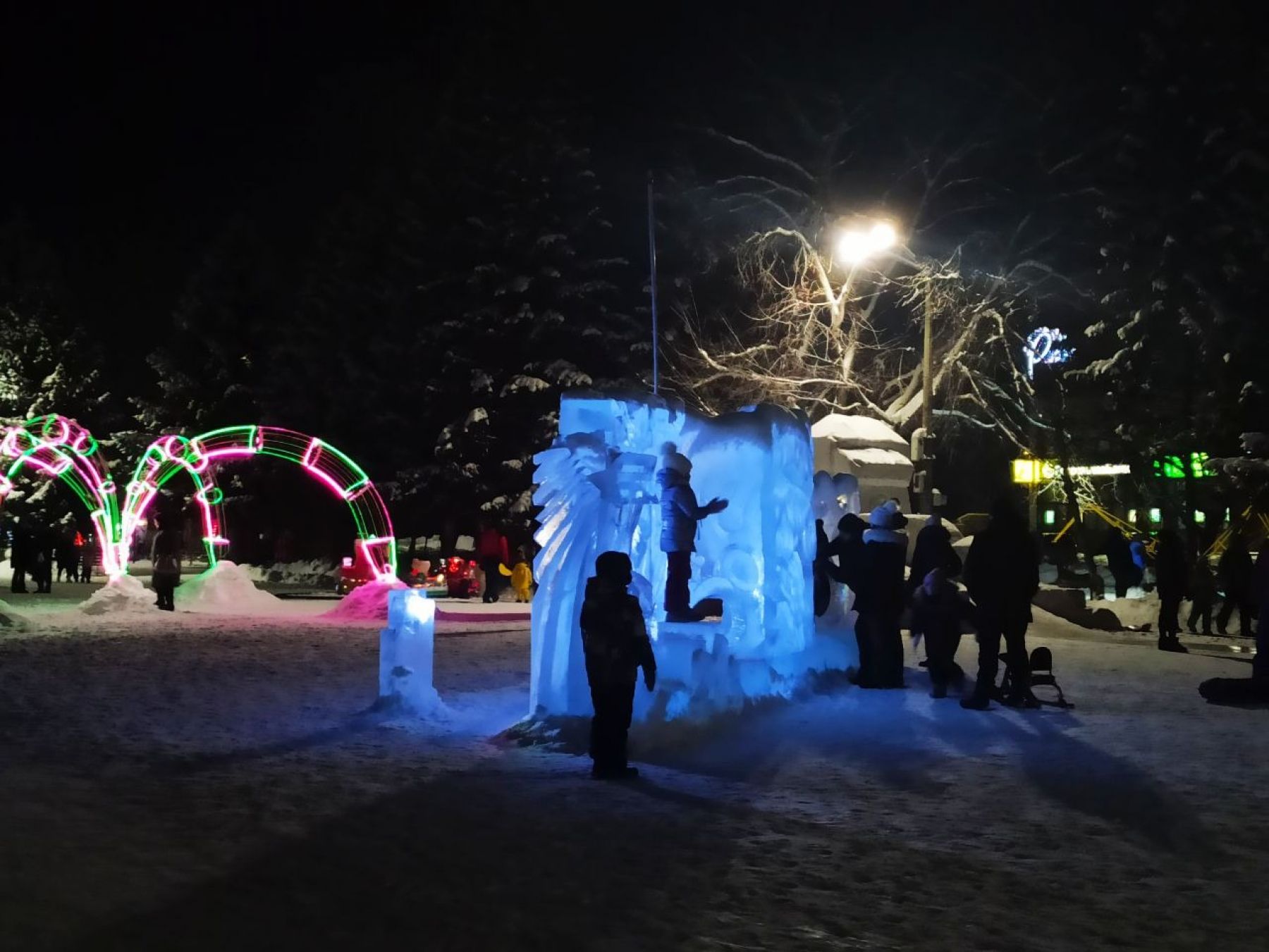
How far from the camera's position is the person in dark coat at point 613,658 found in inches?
342

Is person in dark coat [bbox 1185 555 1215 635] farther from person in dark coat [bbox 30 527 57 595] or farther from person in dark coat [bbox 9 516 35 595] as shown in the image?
person in dark coat [bbox 9 516 35 595]

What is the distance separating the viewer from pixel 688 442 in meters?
13.6

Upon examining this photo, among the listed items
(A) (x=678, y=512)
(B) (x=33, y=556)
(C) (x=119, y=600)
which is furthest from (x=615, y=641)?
(B) (x=33, y=556)

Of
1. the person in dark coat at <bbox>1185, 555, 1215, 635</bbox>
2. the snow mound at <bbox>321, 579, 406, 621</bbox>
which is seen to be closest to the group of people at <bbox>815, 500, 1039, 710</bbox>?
the person in dark coat at <bbox>1185, 555, 1215, 635</bbox>

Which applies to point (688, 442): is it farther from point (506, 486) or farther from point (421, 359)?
point (421, 359)

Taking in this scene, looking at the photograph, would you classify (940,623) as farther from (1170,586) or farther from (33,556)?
(33,556)

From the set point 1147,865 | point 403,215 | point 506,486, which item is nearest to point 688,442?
point 1147,865

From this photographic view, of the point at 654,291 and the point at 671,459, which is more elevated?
the point at 654,291

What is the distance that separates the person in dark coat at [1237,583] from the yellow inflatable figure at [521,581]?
13.6 meters

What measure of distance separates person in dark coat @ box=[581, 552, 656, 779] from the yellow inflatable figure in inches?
766

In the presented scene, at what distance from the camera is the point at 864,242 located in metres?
26.0

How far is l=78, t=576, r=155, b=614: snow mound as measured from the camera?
73.9ft

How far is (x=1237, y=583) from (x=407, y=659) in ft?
48.7

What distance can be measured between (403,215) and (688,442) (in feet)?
97.8
